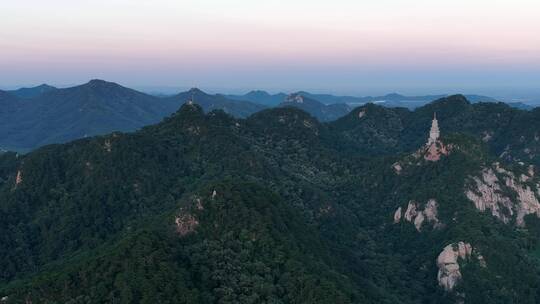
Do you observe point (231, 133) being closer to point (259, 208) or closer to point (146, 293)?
point (259, 208)

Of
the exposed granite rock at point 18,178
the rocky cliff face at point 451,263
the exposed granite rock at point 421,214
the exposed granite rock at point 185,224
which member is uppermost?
the exposed granite rock at point 185,224

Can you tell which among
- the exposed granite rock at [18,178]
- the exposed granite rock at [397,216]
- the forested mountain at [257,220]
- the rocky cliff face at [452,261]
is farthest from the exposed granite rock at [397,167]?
the exposed granite rock at [18,178]

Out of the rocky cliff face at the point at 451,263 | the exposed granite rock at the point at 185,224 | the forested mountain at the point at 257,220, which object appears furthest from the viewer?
the rocky cliff face at the point at 451,263

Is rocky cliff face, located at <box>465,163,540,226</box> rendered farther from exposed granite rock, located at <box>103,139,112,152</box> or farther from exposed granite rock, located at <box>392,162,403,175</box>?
exposed granite rock, located at <box>103,139,112,152</box>

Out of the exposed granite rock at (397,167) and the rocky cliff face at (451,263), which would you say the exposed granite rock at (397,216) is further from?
the rocky cliff face at (451,263)

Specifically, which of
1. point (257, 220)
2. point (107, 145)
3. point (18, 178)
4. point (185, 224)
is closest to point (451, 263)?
point (257, 220)

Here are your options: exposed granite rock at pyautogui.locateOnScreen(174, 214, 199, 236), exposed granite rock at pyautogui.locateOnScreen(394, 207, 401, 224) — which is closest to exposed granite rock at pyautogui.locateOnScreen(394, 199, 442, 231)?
exposed granite rock at pyautogui.locateOnScreen(394, 207, 401, 224)
